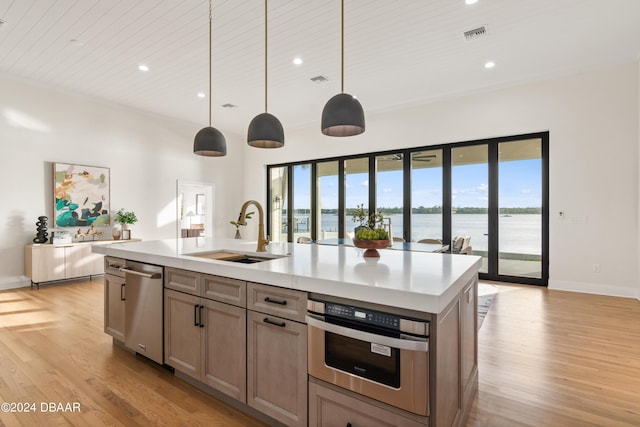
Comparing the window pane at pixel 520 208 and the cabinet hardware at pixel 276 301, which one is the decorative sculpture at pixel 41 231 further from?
the window pane at pixel 520 208

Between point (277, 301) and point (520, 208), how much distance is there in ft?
17.2

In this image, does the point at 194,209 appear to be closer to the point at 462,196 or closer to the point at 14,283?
the point at 14,283

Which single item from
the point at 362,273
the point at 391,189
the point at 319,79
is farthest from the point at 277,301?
the point at 391,189

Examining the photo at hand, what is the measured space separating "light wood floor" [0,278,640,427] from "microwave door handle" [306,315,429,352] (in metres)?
0.87

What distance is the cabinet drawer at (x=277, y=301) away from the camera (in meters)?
1.65

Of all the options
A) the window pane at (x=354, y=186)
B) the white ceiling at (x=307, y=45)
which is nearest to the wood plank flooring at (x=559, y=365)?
the white ceiling at (x=307, y=45)

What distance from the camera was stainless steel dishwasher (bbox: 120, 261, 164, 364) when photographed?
2449mm

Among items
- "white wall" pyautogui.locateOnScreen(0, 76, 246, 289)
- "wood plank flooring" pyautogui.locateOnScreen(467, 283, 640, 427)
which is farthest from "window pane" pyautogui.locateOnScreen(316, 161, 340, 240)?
"wood plank flooring" pyautogui.locateOnScreen(467, 283, 640, 427)

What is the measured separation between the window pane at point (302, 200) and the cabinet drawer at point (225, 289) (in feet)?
19.8

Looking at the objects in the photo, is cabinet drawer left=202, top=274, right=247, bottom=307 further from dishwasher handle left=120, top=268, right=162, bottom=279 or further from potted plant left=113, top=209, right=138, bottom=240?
potted plant left=113, top=209, right=138, bottom=240

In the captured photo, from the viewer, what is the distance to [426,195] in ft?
21.1

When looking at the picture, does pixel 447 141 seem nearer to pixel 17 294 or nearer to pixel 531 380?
pixel 531 380

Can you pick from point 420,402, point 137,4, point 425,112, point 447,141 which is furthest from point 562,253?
point 137,4

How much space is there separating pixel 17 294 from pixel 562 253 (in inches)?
325
